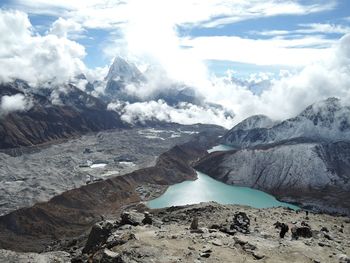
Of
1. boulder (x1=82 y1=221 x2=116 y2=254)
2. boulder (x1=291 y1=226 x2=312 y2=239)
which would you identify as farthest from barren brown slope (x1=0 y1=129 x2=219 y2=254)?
boulder (x1=291 y1=226 x2=312 y2=239)

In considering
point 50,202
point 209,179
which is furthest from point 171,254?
point 209,179

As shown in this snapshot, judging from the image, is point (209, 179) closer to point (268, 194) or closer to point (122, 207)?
point (268, 194)

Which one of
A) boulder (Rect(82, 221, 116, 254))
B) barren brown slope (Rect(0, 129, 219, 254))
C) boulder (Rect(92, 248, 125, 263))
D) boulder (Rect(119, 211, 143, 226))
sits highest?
boulder (Rect(92, 248, 125, 263))

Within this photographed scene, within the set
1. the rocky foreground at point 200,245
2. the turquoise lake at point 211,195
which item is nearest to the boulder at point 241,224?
the rocky foreground at point 200,245

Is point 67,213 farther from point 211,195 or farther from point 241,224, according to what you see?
point 241,224

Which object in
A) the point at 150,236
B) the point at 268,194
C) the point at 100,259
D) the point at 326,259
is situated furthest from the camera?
the point at 268,194

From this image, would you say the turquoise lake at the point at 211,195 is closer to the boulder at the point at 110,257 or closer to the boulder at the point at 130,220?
the boulder at the point at 130,220

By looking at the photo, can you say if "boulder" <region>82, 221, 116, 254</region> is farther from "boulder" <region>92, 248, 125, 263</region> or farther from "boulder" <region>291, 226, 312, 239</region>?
"boulder" <region>291, 226, 312, 239</region>

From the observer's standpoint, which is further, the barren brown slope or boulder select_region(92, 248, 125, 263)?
the barren brown slope
